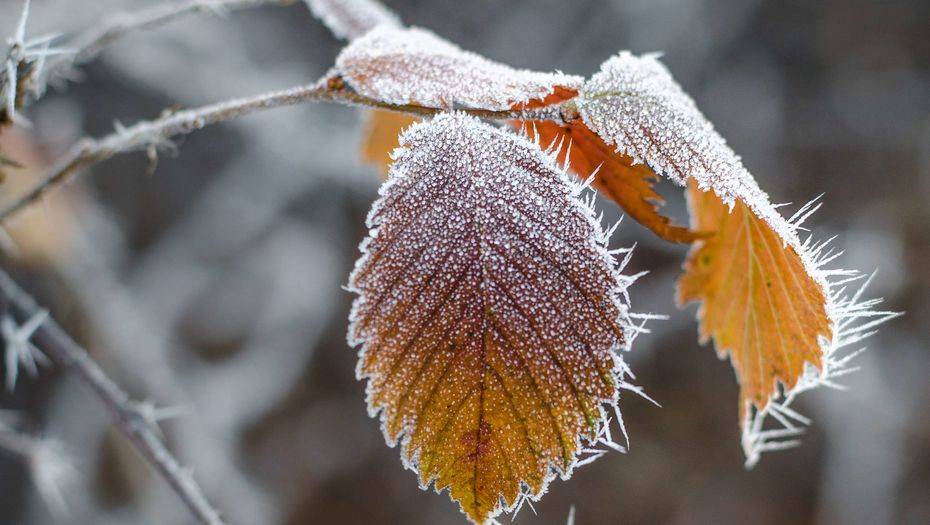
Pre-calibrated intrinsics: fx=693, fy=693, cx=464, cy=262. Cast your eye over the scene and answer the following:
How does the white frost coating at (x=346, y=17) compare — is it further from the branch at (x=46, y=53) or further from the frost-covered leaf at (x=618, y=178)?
the frost-covered leaf at (x=618, y=178)

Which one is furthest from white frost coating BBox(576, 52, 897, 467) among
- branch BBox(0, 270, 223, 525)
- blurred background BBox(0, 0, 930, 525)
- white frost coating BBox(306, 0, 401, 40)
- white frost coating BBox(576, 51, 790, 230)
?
blurred background BBox(0, 0, 930, 525)

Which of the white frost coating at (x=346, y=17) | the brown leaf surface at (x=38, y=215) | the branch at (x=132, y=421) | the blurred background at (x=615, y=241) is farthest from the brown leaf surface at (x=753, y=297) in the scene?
the blurred background at (x=615, y=241)

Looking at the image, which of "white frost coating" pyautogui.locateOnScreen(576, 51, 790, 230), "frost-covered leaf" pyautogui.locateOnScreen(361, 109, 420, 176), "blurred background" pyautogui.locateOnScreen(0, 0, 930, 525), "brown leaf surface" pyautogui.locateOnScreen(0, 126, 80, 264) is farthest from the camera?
"blurred background" pyautogui.locateOnScreen(0, 0, 930, 525)

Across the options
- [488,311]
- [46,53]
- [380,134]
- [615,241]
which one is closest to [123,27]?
[46,53]

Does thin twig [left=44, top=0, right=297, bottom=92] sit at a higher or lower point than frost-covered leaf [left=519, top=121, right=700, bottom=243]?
higher

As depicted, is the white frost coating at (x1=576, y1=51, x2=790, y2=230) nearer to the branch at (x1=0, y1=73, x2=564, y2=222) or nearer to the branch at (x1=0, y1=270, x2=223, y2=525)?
the branch at (x1=0, y1=73, x2=564, y2=222)

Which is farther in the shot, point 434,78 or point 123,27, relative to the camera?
point 123,27

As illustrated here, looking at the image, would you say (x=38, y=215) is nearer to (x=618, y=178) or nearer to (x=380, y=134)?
(x=380, y=134)
